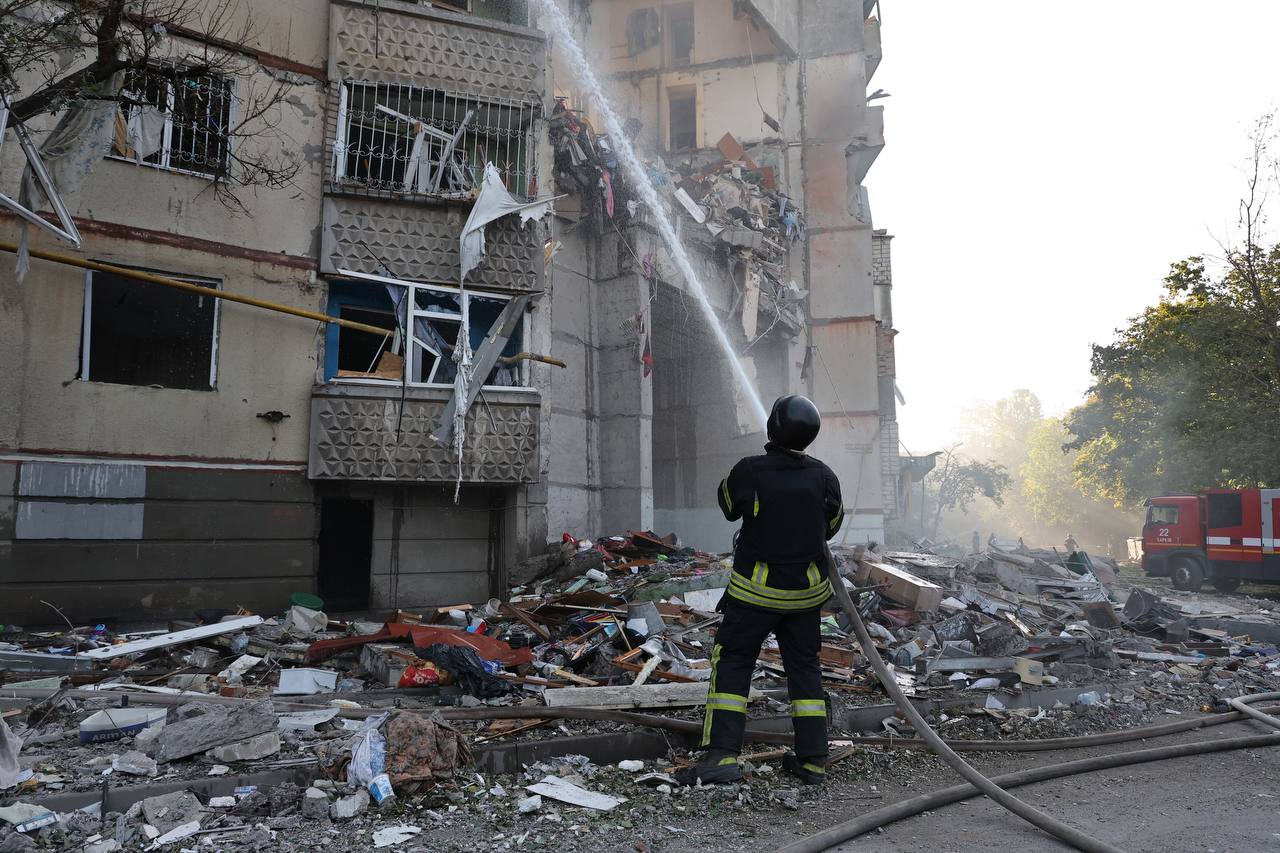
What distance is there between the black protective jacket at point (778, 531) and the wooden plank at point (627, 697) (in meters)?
1.20

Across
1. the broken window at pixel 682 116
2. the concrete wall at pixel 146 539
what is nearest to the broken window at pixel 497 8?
the concrete wall at pixel 146 539

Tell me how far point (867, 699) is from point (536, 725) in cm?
254

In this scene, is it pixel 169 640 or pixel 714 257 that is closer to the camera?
pixel 169 640

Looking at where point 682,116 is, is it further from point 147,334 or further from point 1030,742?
point 1030,742

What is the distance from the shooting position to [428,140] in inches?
409

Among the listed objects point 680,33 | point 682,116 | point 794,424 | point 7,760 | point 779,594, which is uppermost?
point 680,33

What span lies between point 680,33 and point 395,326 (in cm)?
1706

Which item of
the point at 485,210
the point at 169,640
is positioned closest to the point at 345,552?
the point at 169,640

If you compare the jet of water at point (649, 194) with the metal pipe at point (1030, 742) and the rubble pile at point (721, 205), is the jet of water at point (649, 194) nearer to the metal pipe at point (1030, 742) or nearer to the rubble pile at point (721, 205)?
the rubble pile at point (721, 205)

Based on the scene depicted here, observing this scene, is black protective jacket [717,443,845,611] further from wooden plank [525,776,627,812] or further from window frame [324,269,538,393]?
window frame [324,269,538,393]

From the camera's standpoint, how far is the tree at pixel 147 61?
613 cm

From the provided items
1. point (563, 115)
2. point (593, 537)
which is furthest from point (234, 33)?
point (593, 537)

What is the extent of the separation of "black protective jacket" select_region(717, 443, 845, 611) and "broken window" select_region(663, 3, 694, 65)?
69.4 ft

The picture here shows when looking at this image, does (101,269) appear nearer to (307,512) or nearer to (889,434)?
(307,512)
